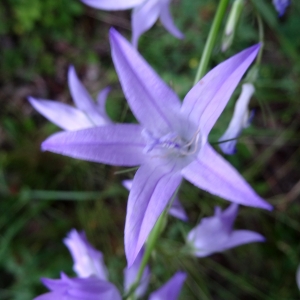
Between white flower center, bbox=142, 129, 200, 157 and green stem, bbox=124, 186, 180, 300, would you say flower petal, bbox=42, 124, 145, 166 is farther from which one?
green stem, bbox=124, 186, 180, 300

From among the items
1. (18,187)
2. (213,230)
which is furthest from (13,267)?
(213,230)

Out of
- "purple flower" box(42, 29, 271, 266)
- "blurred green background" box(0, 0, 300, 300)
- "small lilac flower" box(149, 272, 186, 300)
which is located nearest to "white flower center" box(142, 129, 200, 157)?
"purple flower" box(42, 29, 271, 266)

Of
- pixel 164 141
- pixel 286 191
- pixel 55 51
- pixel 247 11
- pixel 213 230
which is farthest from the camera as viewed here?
pixel 55 51

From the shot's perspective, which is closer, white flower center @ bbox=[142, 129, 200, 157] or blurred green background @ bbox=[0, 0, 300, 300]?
white flower center @ bbox=[142, 129, 200, 157]

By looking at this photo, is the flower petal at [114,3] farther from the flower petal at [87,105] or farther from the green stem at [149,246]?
the green stem at [149,246]

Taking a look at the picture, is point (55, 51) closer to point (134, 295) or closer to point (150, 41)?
point (150, 41)

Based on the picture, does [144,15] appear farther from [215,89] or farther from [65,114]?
[215,89]
